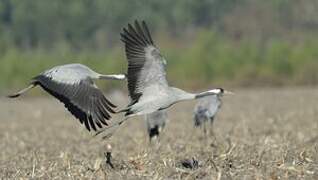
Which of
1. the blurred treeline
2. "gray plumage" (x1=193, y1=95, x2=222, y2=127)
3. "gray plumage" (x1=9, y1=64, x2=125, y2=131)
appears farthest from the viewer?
the blurred treeline

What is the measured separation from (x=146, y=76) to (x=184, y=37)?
6172cm

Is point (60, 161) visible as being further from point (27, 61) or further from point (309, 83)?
point (27, 61)

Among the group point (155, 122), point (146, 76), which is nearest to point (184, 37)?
point (155, 122)

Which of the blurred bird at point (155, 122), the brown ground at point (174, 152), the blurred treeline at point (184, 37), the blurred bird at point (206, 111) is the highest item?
the blurred treeline at point (184, 37)

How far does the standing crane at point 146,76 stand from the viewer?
30.0ft

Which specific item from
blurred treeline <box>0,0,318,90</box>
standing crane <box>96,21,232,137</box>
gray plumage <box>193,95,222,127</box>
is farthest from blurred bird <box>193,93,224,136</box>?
blurred treeline <box>0,0,318,90</box>

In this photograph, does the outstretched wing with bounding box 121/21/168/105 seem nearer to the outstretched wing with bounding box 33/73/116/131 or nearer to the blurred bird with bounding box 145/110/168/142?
the outstretched wing with bounding box 33/73/116/131

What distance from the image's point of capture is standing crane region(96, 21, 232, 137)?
30.0 feet

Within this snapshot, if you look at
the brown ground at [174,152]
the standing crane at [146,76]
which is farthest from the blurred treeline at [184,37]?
the standing crane at [146,76]

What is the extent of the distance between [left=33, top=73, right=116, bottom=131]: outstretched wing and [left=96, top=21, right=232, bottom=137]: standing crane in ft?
1.07

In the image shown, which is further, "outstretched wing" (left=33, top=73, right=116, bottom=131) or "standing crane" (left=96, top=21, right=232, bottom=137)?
"standing crane" (left=96, top=21, right=232, bottom=137)

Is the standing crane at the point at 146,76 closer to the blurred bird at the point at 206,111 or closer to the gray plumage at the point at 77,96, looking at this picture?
the gray plumage at the point at 77,96

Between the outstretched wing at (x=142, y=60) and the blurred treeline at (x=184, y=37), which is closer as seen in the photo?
the outstretched wing at (x=142, y=60)

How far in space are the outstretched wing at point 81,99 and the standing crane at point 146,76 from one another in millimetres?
326
